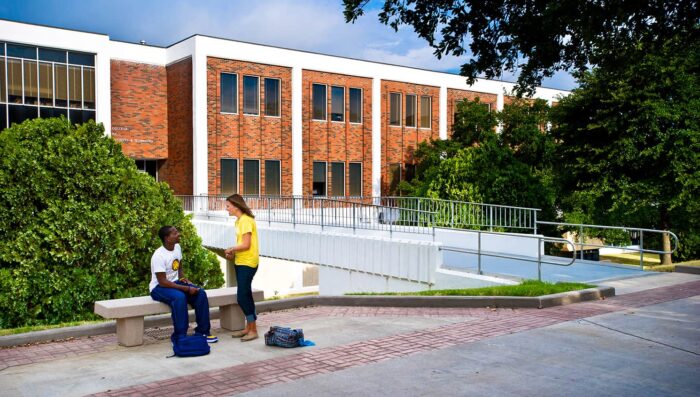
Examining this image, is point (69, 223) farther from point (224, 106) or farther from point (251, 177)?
point (251, 177)

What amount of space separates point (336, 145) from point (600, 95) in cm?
1440

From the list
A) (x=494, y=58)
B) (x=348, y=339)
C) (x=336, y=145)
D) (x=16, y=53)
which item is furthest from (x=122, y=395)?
(x=336, y=145)

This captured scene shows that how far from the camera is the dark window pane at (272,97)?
3194 centimetres

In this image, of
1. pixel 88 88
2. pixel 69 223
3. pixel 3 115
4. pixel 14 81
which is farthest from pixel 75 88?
pixel 69 223

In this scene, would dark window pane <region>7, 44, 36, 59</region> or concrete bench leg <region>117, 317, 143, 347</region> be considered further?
dark window pane <region>7, 44, 36, 59</region>


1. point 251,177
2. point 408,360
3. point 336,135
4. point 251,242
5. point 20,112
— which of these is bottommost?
point 408,360

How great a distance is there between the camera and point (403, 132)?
37.4m

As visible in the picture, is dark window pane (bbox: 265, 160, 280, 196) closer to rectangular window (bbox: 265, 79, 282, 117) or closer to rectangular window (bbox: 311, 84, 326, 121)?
rectangular window (bbox: 265, 79, 282, 117)

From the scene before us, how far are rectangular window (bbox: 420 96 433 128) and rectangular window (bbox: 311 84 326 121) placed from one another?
22.7 ft

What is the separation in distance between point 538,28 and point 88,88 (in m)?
24.5

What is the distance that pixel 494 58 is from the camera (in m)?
10.7

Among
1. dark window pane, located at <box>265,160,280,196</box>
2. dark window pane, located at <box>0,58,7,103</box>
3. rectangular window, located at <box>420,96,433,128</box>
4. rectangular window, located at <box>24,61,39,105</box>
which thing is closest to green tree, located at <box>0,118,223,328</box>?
dark window pane, located at <box>0,58,7,103</box>

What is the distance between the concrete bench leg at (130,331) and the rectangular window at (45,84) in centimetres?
2330

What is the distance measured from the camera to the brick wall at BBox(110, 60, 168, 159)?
3088cm
